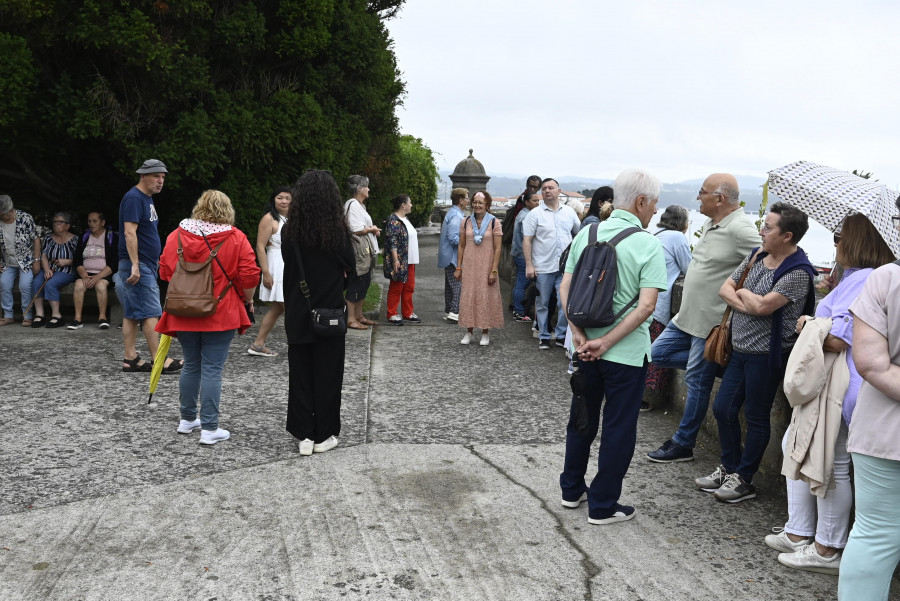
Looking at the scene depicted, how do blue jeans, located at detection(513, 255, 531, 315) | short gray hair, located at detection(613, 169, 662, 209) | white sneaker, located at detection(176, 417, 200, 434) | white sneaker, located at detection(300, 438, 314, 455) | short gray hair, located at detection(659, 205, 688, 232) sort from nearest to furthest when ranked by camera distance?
short gray hair, located at detection(613, 169, 662, 209)
white sneaker, located at detection(300, 438, 314, 455)
white sneaker, located at detection(176, 417, 200, 434)
short gray hair, located at detection(659, 205, 688, 232)
blue jeans, located at detection(513, 255, 531, 315)

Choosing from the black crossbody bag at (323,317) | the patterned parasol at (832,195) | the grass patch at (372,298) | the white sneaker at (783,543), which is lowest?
the white sneaker at (783,543)

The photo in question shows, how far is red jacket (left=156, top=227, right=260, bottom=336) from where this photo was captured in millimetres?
5398

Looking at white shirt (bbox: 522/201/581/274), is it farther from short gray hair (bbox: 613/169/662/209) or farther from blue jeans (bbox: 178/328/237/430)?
short gray hair (bbox: 613/169/662/209)

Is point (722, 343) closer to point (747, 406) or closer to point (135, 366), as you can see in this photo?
point (747, 406)

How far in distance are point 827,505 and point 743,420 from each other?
145cm

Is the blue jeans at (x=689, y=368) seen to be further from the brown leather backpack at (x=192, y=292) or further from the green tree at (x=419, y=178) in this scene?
the green tree at (x=419, y=178)

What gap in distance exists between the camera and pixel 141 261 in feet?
23.5

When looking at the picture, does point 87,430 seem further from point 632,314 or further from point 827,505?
point 827,505

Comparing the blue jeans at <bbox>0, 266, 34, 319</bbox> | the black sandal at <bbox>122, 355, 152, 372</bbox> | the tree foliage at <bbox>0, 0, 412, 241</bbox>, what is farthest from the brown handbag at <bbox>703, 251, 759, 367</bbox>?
the blue jeans at <bbox>0, 266, 34, 319</bbox>

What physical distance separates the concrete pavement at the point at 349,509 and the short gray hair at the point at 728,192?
5.38 feet

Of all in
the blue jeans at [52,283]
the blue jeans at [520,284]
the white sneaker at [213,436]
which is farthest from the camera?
the blue jeans at [520,284]

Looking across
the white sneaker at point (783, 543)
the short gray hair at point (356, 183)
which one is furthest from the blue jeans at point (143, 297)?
the white sneaker at point (783, 543)

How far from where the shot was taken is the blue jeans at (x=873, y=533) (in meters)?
2.86

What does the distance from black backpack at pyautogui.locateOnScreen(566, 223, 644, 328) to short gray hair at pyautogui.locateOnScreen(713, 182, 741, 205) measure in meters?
1.01
